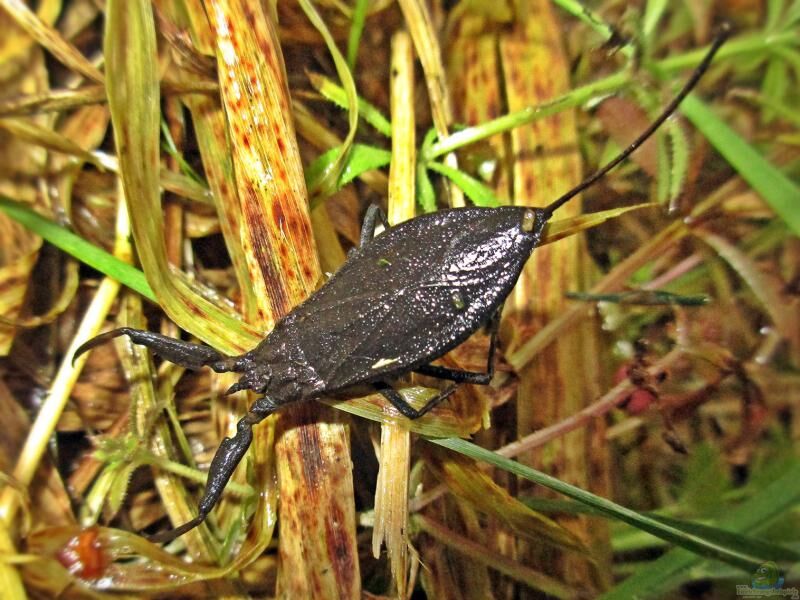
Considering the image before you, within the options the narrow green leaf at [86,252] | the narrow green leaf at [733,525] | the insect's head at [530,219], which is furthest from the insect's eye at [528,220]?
the narrow green leaf at [86,252]

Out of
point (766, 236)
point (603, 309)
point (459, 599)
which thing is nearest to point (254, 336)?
point (459, 599)

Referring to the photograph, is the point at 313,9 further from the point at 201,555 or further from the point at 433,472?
the point at 201,555

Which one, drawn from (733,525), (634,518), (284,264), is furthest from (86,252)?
(733,525)

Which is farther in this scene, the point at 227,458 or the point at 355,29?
the point at 355,29

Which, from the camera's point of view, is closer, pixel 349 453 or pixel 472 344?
pixel 349 453

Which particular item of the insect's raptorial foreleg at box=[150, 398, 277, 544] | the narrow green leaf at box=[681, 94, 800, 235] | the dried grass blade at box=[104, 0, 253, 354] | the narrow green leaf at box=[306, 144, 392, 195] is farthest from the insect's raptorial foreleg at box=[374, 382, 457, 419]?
the narrow green leaf at box=[681, 94, 800, 235]

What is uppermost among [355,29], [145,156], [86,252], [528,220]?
[355,29]

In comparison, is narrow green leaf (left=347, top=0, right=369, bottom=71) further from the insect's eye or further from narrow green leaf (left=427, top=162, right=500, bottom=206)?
the insect's eye

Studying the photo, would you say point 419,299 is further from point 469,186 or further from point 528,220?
point 469,186
